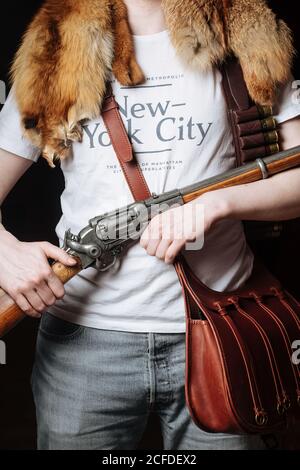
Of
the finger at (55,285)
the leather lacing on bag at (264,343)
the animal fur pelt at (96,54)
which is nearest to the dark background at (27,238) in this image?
the leather lacing on bag at (264,343)

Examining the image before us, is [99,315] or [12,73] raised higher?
[12,73]

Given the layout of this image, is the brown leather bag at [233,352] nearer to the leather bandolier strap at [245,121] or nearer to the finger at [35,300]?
the leather bandolier strap at [245,121]

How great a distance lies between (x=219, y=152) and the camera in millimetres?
1146

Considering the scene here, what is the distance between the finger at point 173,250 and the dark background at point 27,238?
2.42 ft

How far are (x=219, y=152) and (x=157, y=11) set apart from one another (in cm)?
30

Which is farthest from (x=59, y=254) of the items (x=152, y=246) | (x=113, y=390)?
(x=113, y=390)

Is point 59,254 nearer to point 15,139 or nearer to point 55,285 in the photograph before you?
point 55,285

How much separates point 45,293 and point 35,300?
0.02 metres

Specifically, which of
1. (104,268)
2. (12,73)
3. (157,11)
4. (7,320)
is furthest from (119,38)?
(7,320)

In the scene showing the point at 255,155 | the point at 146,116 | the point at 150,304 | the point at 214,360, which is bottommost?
the point at 214,360

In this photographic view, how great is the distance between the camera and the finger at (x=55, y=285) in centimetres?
108

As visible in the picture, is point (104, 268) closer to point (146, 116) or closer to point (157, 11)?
point (146, 116)

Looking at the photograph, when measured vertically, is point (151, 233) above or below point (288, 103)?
below

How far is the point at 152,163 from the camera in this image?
112 centimetres
